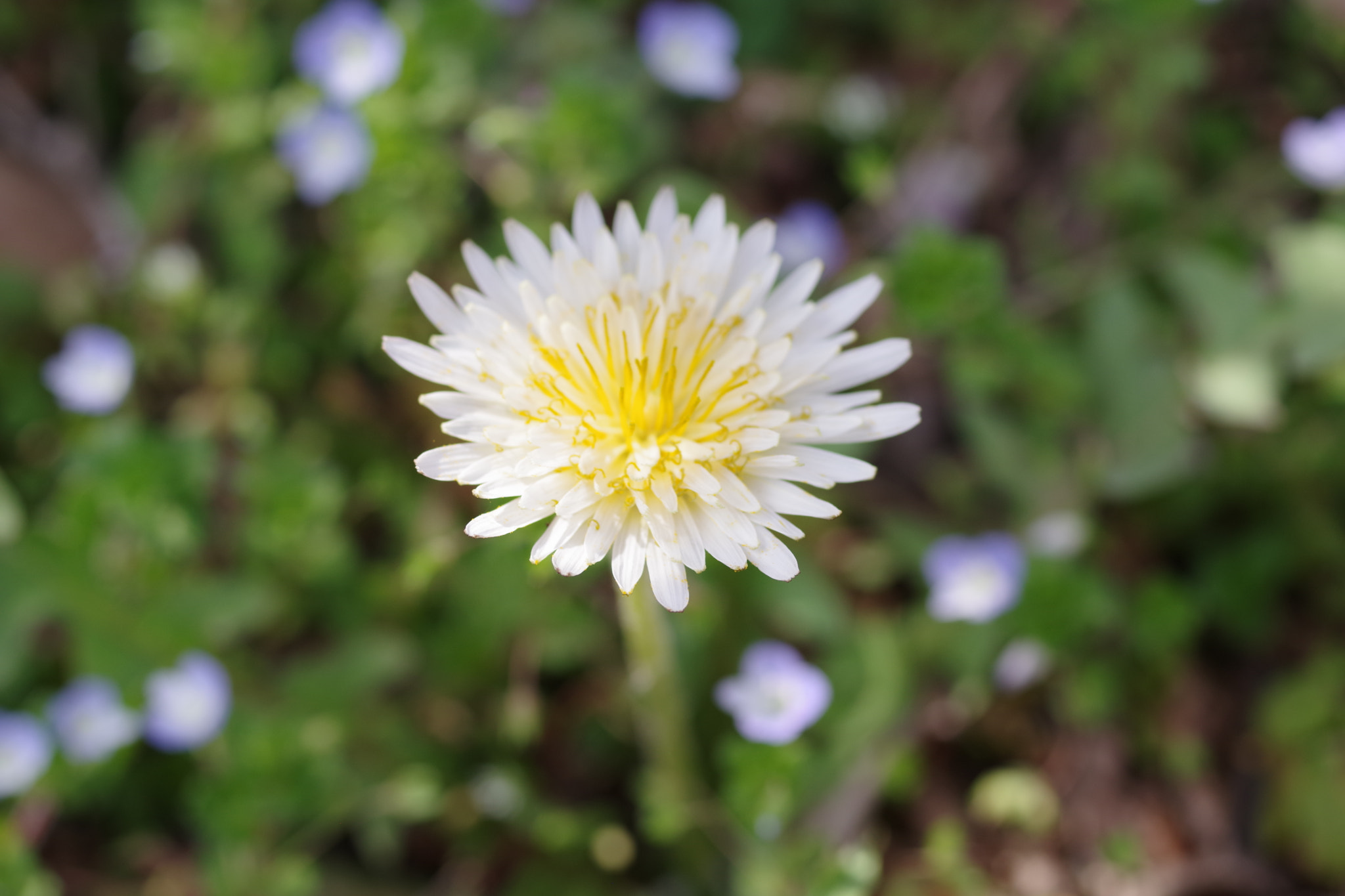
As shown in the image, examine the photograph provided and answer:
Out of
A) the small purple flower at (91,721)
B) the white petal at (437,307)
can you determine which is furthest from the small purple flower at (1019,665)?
the small purple flower at (91,721)

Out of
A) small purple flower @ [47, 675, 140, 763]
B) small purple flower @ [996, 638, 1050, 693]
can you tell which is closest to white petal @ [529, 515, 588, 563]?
small purple flower @ [996, 638, 1050, 693]

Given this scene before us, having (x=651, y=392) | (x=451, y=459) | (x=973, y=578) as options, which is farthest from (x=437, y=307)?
(x=973, y=578)

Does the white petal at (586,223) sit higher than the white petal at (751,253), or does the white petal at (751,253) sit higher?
the white petal at (586,223)

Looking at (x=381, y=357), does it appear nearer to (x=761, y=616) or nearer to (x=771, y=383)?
(x=761, y=616)

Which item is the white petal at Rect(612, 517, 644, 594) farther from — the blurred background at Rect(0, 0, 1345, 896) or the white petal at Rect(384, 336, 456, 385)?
the blurred background at Rect(0, 0, 1345, 896)

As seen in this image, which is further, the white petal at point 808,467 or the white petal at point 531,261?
the white petal at point 531,261

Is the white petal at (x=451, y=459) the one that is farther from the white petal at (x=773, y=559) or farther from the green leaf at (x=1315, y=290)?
the green leaf at (x=1315, y=290)

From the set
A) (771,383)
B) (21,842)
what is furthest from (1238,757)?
(21,842)
